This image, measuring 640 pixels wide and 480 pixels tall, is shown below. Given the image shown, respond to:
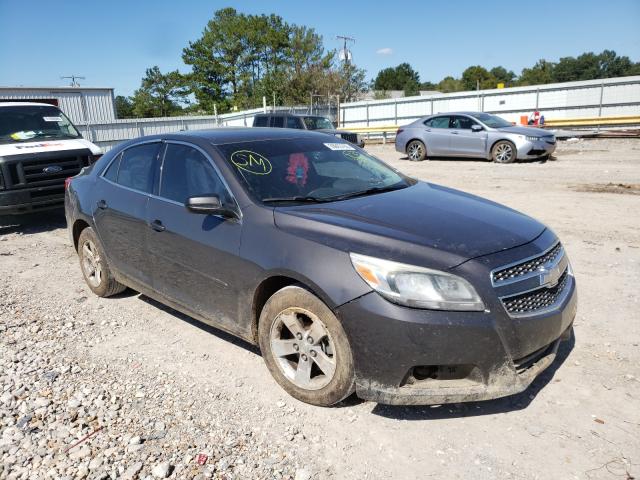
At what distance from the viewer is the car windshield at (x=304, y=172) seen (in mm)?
3582

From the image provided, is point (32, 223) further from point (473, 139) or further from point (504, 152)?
point (504, 152)

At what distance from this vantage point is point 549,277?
2.94 m

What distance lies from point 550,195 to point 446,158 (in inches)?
302

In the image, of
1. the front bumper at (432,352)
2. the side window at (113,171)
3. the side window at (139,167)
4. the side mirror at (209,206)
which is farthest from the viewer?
the side window at (113,171)

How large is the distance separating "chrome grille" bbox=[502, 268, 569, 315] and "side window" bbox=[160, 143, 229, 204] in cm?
198

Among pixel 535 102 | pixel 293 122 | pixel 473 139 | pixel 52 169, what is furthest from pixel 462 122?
pixel 535 102

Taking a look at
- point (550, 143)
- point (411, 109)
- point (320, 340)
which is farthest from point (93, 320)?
A: point (411, 109)

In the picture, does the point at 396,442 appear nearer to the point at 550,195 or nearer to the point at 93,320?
the point at 93,320

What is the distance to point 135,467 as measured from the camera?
2.63 metres

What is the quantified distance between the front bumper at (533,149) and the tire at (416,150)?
318 cm

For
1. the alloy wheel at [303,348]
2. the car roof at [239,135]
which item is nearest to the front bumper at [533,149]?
the car roof at [239,135]

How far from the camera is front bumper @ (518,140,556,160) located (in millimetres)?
14117

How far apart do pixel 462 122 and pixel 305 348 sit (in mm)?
13760

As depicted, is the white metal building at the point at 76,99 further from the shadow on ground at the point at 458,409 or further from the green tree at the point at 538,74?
the green tree at the point at 538,74
